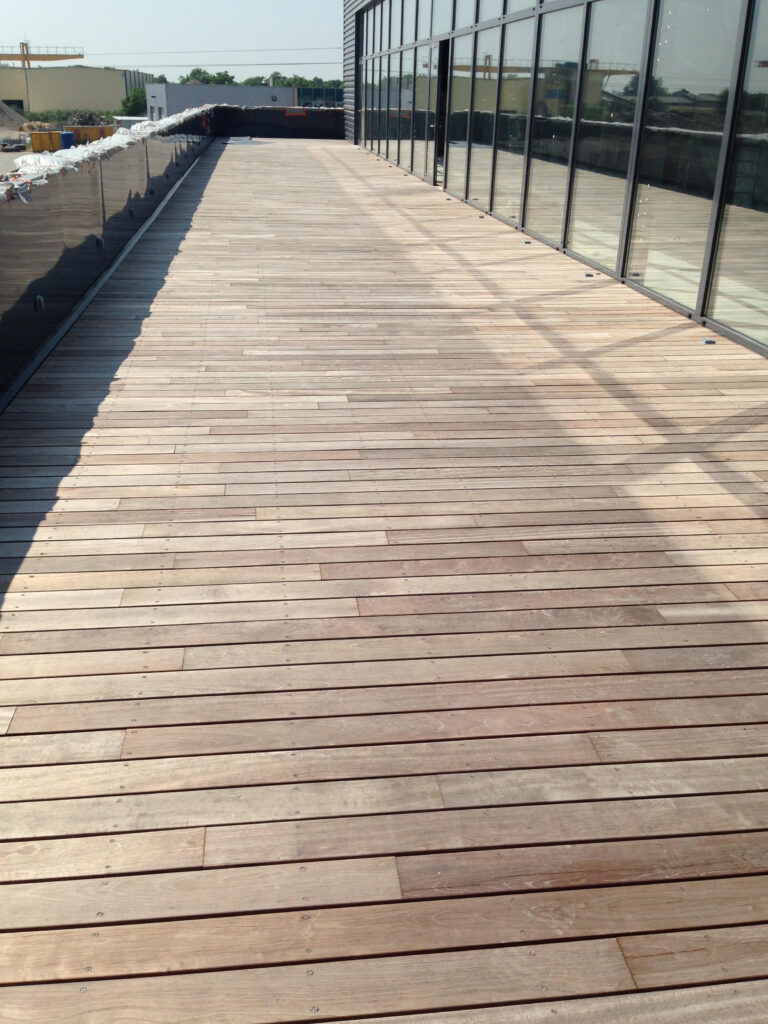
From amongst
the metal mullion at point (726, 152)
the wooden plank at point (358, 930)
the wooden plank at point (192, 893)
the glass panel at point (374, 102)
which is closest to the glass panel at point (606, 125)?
the metal mullion at point (726, 152)

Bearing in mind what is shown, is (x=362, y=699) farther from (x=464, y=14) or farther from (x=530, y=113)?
(x=464, y=14)

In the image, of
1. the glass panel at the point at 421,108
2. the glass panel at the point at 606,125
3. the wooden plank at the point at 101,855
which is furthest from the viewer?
the glass panel at the point at 421,108

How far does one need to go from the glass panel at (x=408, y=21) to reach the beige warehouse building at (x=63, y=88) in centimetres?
8614

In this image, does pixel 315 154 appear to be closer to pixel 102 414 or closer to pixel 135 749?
pixel 102 414

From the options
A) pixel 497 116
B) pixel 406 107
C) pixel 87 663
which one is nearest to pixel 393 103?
pixel 406 107

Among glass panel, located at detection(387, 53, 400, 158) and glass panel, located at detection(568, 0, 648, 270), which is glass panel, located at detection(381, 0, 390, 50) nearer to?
glass panel, located at detection(387, 53, 400, 158)

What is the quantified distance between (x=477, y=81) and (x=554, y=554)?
975cm

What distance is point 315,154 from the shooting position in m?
21.1

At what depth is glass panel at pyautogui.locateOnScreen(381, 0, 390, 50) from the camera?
57.9 feet

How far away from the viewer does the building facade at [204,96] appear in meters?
55.0

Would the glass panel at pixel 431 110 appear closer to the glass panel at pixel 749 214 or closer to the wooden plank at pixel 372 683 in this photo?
the glass panel at pixel 749 214

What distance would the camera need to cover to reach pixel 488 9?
1062cm

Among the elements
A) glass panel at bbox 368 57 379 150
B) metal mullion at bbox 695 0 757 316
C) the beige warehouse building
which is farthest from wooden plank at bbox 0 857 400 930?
the beige warehouse building

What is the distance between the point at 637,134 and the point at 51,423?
5065 mm
